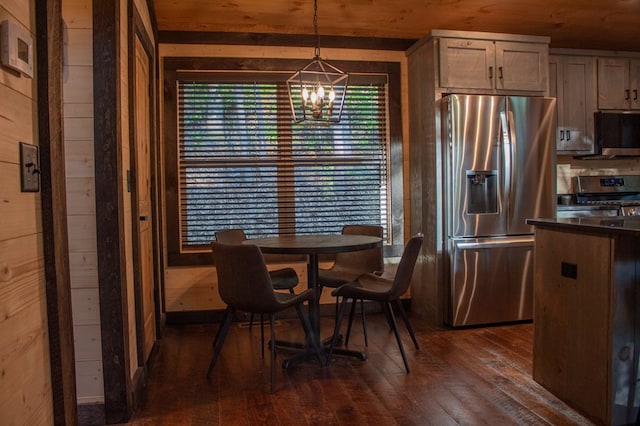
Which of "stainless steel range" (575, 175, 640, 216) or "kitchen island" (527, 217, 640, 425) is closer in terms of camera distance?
"kitchen island" (527, 217, 640, 425)

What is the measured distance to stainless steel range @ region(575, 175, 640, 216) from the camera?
15.4 ft

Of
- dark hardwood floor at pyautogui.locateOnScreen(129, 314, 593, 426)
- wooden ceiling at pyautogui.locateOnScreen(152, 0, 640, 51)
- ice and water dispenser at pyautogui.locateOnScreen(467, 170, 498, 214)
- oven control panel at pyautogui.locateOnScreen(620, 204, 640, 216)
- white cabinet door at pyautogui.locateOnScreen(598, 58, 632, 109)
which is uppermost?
wooden ceiling at pyautogui.locateOnScreen(152, 0, 640, 51)

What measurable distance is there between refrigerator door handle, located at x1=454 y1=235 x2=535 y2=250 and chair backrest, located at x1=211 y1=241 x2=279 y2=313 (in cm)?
178

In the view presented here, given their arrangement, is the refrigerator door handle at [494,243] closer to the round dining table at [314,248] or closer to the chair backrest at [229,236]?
the round dining table at [314,248]

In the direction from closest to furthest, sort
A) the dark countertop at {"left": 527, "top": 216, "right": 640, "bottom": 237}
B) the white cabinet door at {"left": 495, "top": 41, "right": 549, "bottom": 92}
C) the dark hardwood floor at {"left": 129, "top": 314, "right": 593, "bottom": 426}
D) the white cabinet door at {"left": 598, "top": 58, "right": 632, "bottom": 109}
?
1. the dark countertop at {"left": 527, "top": 216, "right": 640, "bottom": 237}
2. the dark hardwood floor at {"left": 129, "top": 314, "right": 593, "bottom": 426}
3. the white cabinet door at {"left": 495, "top": 41, "right": 549, "bottom": 92}
4. the white cabinet door at {"left": 598, "top": 58, "right": 632, "bottom": 109}

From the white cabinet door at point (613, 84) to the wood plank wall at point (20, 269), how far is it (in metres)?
4.78

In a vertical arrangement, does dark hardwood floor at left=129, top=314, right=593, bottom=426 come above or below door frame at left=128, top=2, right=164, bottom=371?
below

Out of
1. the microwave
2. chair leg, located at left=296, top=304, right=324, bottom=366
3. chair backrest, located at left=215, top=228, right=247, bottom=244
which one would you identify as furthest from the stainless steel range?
chair backrest, located at left=215, top=228, right=247, bottom=244

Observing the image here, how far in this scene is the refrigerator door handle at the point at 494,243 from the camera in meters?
3.74

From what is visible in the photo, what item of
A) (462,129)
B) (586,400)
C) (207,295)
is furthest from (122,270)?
(462,129)

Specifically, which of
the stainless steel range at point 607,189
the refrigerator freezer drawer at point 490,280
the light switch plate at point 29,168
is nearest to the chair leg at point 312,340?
the refrigerator freezer drawer at point 490,280

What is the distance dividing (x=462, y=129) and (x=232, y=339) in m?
2.37

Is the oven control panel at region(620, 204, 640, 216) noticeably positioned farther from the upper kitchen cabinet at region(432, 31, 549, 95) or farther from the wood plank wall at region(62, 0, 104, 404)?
the wood plank wall at region(62, 0, 104, 404)

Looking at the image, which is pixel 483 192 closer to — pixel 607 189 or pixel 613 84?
pixel 607 189
